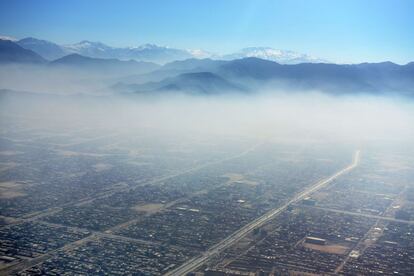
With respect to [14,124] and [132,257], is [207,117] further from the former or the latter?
[132,257]

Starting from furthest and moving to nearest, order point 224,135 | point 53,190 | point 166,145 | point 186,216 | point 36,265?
point 224,135
point 166,145
point 53,190
point 186,216
point 36,265

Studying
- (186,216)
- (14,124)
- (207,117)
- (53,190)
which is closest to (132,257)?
(186,216)

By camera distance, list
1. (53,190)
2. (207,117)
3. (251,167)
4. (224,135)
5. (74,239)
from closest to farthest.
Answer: (74,239)
(53,190)
(251,167)
(224,135)
(207,117)

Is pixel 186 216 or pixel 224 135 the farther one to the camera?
pixel 224 135

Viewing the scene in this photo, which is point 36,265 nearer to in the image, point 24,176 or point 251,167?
point 24,176

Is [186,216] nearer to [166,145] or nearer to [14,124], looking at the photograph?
[166,145]

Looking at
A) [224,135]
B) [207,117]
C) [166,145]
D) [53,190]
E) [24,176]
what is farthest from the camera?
[207,117]

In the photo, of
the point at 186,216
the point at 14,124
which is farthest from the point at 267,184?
the point at 14,124

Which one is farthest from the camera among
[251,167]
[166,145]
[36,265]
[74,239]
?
[166,145]

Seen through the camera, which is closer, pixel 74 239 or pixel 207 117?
pixel 74 239

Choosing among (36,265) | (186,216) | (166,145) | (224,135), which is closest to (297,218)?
(186,216)
